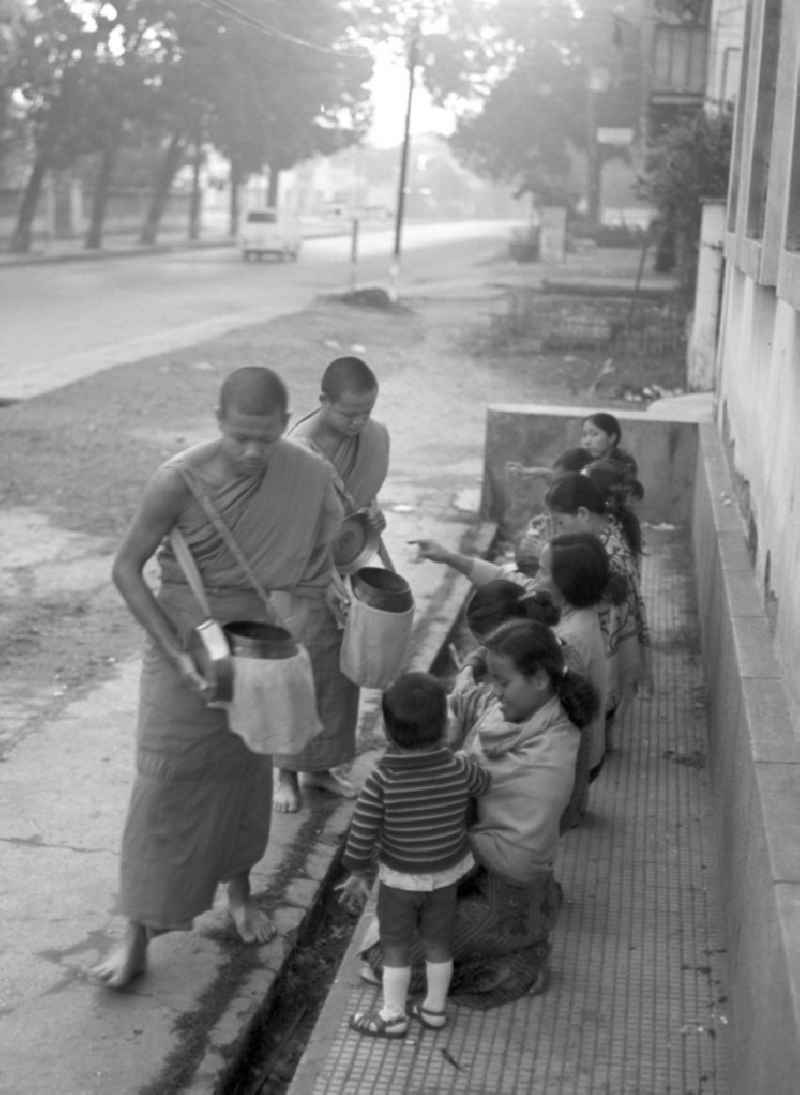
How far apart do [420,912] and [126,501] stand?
280 inches

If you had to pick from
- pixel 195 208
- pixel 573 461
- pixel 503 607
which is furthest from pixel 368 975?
pixel 195 208

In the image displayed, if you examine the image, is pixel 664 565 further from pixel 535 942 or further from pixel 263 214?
pixel 263 214

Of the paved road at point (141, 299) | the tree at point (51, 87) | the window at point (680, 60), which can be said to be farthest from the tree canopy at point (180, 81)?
the window at point (680, 60)

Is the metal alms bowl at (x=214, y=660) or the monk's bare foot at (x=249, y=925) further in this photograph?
the monk's bare foot at (x=249, y=925)

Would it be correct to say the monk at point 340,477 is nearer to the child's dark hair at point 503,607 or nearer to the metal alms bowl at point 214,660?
the child's dark hair at point 503,607

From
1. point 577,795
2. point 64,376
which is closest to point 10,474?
point 64,376

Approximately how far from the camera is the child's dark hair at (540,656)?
4188 millimetres

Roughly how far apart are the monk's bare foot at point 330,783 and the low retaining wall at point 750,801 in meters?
1.26

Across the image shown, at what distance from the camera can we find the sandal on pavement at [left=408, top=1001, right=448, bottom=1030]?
13.2ft

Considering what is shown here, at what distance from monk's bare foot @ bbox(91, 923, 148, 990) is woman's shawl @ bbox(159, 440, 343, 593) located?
90 cm

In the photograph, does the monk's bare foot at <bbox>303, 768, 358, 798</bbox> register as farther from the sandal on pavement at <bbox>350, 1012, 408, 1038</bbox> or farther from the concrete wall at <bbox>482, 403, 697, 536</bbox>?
the concrete wall at <bbox>482, 403, 697, 536</bbox>

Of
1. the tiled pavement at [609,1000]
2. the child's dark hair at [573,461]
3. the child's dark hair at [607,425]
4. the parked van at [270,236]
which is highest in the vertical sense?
the parked van at [270,236]

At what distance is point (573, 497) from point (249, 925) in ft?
6.63

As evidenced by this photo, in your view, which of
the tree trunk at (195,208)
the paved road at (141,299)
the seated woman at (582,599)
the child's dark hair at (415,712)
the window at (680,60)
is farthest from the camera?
the tree trunk at (195,208)
